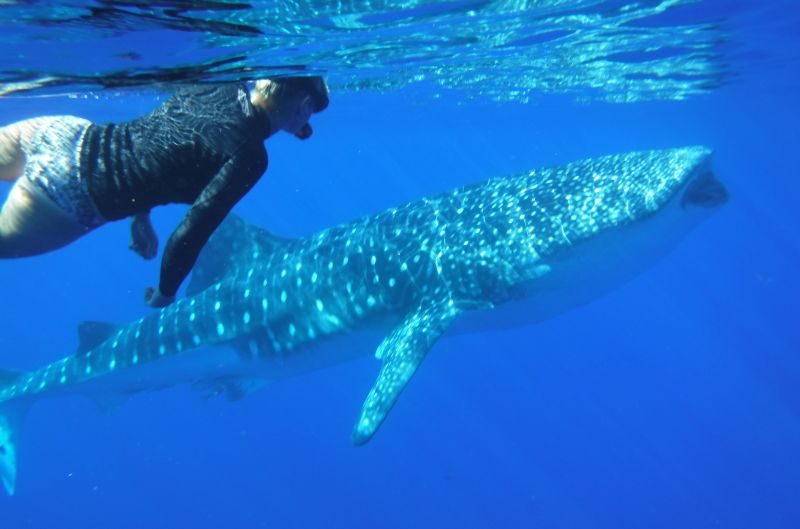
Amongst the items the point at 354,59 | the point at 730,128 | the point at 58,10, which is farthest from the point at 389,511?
the point at 730,128

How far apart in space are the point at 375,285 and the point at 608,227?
3194 millimetres

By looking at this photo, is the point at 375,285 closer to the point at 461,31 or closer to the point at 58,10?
the point at 58,10

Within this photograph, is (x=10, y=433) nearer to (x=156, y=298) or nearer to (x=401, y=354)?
(x=401, y=354)

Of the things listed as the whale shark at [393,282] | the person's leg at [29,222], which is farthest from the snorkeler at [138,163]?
the whale shark at [393,282]

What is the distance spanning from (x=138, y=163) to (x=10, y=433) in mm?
8854

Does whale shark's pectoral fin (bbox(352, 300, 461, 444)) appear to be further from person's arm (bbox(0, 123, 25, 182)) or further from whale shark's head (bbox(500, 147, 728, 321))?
person's arm (bbox(0, 123, 25, 182))

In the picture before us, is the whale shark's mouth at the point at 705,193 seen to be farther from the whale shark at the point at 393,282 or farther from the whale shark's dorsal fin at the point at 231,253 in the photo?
the whale shark's dorsal fin at the point at 231,253

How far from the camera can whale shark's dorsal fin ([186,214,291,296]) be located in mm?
9766

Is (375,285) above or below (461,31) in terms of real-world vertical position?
below

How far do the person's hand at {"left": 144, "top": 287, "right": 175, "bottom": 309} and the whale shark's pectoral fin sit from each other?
8.77 feet

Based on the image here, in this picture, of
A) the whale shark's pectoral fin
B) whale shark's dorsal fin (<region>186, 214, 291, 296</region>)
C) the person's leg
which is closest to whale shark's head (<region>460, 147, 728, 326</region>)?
the whale shark's pectoral fin

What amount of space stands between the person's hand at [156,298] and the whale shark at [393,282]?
107 inches

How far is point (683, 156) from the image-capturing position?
289 inches

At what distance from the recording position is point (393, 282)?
8406 millimetres
